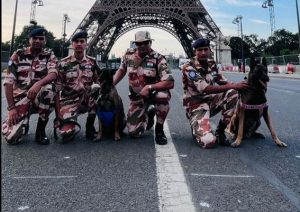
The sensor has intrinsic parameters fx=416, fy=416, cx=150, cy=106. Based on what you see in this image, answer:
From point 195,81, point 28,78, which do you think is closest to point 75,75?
point 28,78

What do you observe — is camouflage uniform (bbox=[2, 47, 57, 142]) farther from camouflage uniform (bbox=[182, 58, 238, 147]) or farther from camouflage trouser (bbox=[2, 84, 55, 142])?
camouflage uniform (bbox=[182, 58, 238, 147])

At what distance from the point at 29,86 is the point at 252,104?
9.74ft

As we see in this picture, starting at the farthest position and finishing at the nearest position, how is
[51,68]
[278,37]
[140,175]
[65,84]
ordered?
[278,37] < [65,84] < [51,68] < [140,175]

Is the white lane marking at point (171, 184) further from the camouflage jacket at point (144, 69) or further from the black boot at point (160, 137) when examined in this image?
the camouflage jacket at point (144, 69)

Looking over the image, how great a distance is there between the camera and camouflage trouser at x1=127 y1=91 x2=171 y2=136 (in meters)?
5.83

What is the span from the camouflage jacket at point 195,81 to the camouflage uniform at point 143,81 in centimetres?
26

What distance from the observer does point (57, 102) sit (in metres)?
5.80

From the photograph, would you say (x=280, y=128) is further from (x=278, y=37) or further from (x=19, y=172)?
(x=278, y=37)

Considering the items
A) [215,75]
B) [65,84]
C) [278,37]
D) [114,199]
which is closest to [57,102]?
[65,84]

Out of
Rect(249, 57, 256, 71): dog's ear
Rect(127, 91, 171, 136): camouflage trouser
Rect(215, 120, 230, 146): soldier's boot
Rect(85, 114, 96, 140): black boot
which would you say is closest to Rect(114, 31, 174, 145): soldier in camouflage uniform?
Rect(127, 91, 171, 136): camouflage trouser

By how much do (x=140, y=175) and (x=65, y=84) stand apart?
2.60 meters

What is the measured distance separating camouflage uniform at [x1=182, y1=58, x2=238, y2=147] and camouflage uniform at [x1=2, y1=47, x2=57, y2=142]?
6.10 ft

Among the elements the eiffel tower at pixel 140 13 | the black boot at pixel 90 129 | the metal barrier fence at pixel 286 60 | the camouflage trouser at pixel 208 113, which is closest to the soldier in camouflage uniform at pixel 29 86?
the black boot at pixel 90 129

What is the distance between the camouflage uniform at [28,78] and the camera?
556cm
